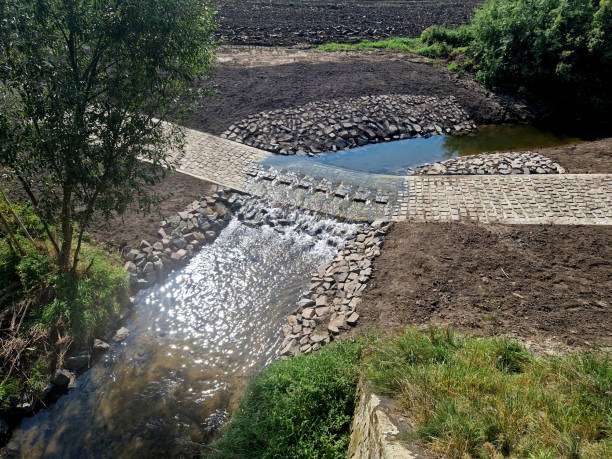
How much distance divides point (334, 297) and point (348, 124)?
10.2 m

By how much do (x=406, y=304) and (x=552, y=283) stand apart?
362 cm

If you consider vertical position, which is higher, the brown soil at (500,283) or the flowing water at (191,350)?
the brown soil at (500,283)

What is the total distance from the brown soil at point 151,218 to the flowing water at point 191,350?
1.75 metres

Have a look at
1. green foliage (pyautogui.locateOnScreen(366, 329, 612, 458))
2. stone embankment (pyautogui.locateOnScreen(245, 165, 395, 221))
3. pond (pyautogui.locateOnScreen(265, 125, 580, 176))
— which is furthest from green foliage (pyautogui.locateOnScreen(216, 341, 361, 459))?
pond (pyautogui.locateOnScreen(265, 125, 580, 176))

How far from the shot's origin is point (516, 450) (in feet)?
15.3

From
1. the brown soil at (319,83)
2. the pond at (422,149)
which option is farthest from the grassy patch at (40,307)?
the brown soil at (319,83)

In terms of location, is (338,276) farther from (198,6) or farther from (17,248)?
(17,248)

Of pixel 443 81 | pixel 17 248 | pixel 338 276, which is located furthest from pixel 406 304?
pixel 443 81

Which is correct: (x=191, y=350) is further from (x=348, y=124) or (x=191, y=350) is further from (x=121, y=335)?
(x=348, y=124)

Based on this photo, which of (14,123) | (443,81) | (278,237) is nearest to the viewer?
(14,123)

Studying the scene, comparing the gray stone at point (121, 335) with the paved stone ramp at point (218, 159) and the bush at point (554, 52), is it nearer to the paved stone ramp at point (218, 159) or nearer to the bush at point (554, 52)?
the paved stone ramp at point (218, 159)

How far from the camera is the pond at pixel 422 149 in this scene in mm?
16266

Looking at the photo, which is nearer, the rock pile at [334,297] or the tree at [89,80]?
the tree at [89,80]

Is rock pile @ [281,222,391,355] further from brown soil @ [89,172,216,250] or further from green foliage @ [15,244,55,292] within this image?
green foliage @ [15,244,55,292]
